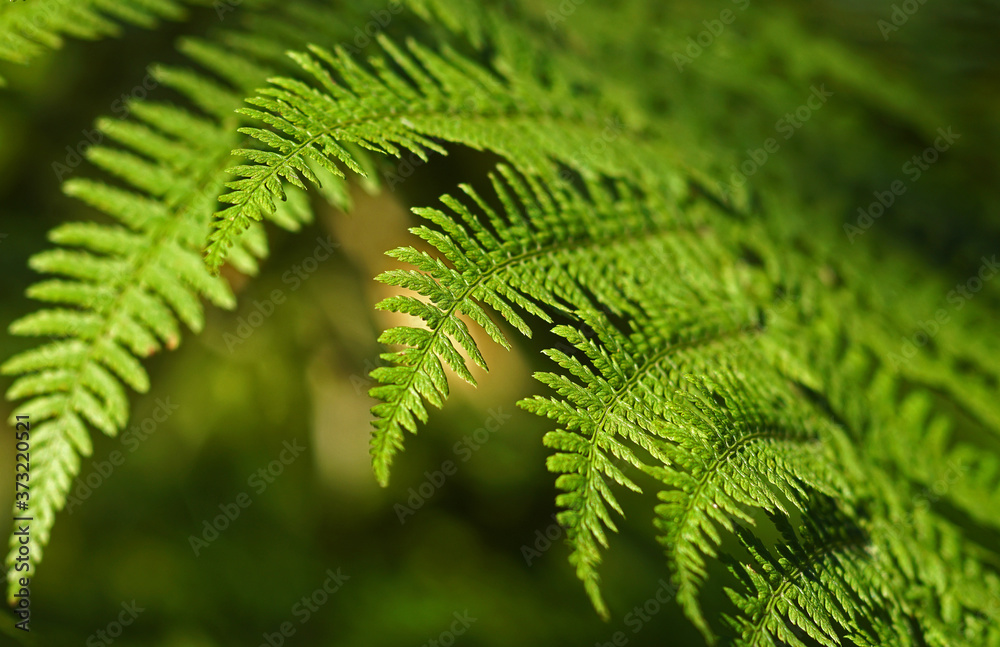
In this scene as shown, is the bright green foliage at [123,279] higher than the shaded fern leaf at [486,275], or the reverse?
the shaded fern leaf at [486,275]

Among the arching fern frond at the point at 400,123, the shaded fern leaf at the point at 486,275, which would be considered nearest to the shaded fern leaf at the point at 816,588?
the shaded fern leaf at the point at 486,275

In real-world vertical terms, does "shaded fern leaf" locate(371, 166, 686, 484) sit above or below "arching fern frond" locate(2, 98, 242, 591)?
above

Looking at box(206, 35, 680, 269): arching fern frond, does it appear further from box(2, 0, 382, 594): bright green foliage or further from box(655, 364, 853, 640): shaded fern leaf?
box(655, 364, 853, 640): shaded fern leaf

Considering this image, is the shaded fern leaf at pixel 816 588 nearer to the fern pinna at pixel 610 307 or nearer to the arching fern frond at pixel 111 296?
the fern pinna at pixel 610 307

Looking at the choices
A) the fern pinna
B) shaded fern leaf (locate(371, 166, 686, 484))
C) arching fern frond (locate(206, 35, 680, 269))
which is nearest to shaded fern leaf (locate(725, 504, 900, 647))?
the fern pinna

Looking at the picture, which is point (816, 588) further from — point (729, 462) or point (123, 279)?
point (123, 279)

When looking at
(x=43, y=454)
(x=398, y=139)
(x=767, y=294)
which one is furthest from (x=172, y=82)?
(x=767, y=294)

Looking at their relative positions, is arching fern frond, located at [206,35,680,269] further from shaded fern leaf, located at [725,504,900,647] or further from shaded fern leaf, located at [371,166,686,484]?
shaded fern leaf, located at [725,504,900,647]

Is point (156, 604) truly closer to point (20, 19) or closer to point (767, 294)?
point (20, 19)
